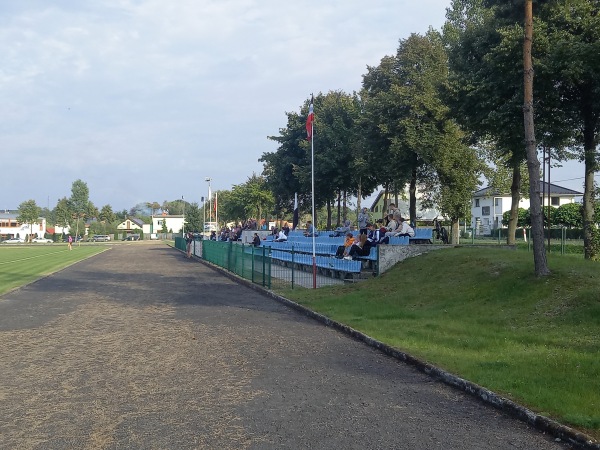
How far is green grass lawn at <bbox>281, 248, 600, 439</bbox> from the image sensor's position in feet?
22.5

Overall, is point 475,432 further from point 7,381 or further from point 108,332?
point 108,332

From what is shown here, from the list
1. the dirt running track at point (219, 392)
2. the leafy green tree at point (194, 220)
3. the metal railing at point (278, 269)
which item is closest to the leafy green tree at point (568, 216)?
the metal railing at point (278, 269)

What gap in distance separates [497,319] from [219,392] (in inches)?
236

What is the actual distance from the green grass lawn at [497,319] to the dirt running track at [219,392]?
0.61 meters

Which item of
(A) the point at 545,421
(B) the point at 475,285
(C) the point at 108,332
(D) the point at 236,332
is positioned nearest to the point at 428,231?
(B) the point at 475,285

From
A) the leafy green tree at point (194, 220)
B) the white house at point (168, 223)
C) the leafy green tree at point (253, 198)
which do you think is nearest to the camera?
the leafy green tree at point (253, 198)

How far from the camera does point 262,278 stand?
69.4ft

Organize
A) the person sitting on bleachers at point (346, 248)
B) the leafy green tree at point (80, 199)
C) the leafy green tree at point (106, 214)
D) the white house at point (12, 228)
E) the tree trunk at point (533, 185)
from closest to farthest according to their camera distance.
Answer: the tree trunk at point (533, 185), the person sitting on bleachers at point (346, 248), the leafy green tree at point (80, 199), the white house at point (12, 228), the leafy green tree at point (106, 214)

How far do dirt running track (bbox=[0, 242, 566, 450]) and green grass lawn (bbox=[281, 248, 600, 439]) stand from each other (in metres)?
0.61

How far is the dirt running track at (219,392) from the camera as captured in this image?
5562 millimetres

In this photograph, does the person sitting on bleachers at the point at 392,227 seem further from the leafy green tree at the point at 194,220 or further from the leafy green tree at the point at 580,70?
the leafy green tree at the point at 194,220

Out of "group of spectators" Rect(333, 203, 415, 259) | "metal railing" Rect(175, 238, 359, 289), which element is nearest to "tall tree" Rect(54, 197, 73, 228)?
"metal railing" Rect(175, 238, 359, 289)

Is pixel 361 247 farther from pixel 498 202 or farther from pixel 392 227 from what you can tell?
pixel 498 202

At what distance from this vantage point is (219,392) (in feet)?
23.6
